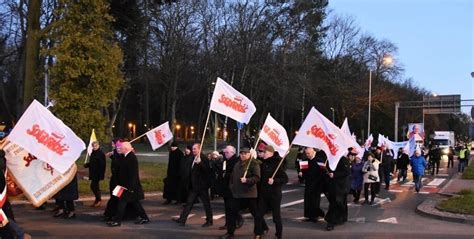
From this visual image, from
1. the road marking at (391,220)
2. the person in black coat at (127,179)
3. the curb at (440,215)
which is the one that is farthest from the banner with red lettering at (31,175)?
the curb at (440,215)

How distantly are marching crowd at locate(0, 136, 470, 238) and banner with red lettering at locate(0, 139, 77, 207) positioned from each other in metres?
1.13

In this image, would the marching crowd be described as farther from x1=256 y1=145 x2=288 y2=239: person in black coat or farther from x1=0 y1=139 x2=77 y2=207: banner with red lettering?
x1=0 y1=139 x2=77 y2=207: banner with red lettering

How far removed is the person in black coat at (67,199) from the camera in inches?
471

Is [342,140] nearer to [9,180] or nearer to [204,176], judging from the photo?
[204,176]

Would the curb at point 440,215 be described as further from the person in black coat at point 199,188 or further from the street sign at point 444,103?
the street sign at point 444,103

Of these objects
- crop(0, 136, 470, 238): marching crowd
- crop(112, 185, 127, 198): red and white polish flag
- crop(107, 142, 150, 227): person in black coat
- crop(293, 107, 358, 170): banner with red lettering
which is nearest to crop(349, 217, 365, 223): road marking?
crop(0, 136, 470, 238): marching crowd

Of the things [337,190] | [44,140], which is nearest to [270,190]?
[337,190]

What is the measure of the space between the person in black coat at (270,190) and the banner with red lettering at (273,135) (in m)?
1.67

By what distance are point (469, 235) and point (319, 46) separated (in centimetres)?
5036

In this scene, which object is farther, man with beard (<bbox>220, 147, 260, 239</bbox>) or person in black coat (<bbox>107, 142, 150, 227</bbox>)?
person in black coat (<bbox>107, 142, 150, 227</bbox>)

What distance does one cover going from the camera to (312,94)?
52344 mm

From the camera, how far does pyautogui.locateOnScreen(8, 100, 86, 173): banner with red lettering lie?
9.53 meters

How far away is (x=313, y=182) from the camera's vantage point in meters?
12.1

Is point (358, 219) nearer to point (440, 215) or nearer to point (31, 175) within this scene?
point (440, 215)
